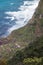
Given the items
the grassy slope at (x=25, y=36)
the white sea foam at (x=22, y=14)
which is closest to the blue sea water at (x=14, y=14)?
the white sea foam at (x=22, y=14)

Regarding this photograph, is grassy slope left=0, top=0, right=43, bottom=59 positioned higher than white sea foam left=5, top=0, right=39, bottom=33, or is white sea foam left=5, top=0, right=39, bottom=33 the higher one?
white sea foam left=5, top=0, right=39, bottom=33

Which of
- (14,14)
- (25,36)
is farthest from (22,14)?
(25,36)

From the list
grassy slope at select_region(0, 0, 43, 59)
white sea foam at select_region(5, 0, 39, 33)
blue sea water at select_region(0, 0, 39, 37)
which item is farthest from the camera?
white sea foam at select_region(5, 0, 39, 33)

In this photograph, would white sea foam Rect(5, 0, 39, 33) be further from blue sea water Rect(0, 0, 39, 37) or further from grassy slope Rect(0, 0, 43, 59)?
grassy slope Rect(0, 0, 43, 59)

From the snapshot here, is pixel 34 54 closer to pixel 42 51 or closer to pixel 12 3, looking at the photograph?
pixel 42 51

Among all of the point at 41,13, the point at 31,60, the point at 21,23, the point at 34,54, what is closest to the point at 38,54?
the point at 34,54

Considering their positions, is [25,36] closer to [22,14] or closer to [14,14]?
[22,14]

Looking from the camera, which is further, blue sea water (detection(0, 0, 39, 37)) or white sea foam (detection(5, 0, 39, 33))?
white sea foam (detection(5, 0, 39, 33))

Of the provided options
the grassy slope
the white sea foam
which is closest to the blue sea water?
the white sea foam
